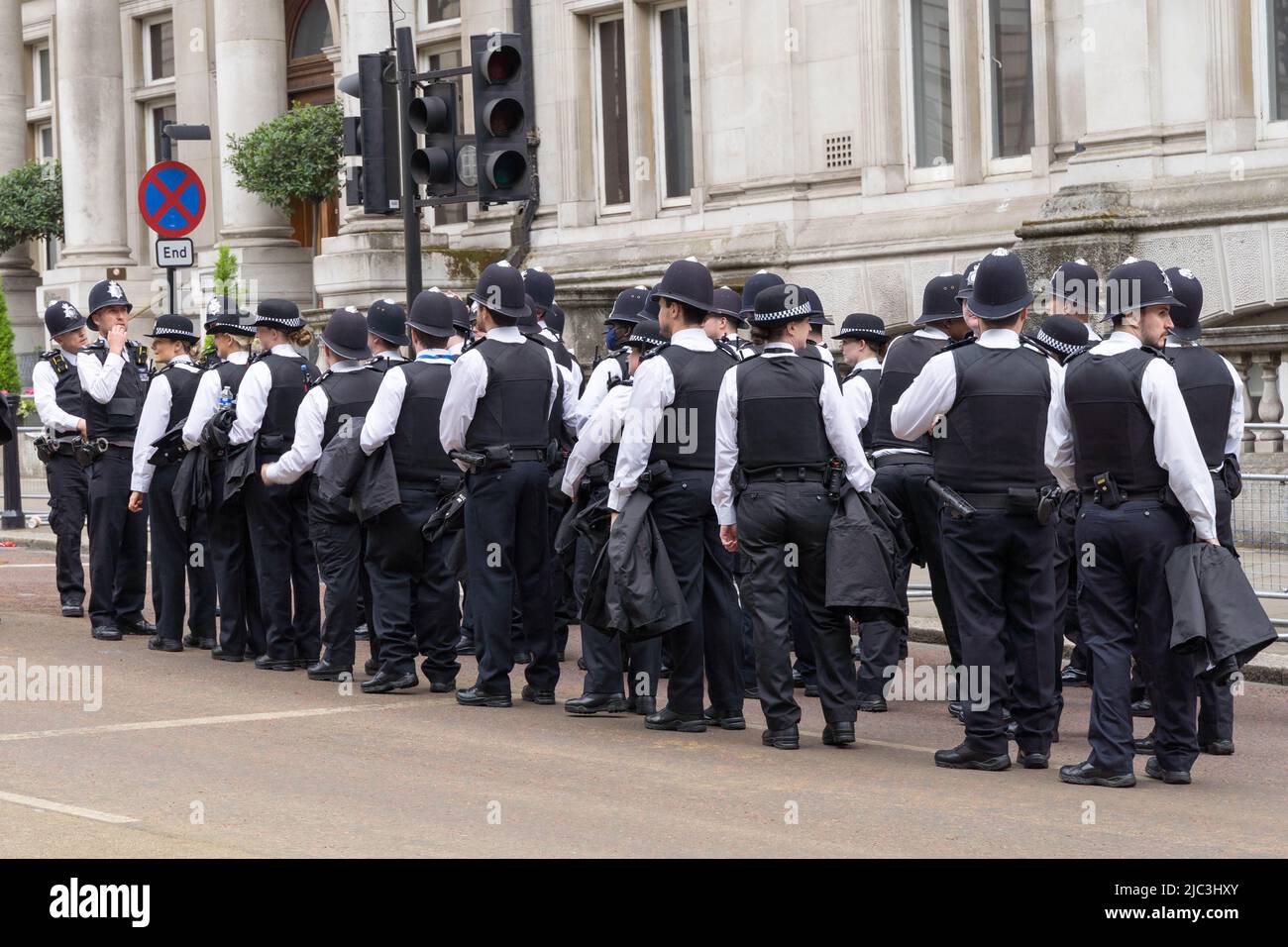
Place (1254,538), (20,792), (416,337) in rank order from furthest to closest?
(1254,538) → (416,337) → (20,792)

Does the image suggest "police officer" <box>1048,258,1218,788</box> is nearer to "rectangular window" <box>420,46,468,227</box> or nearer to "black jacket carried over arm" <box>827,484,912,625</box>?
"black jacket carried over arm" <box>827,484,912,625</box>

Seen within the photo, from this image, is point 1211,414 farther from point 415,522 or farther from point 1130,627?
point 415,522

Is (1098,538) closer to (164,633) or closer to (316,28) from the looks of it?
(164,633)

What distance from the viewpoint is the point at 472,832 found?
7.60 meters

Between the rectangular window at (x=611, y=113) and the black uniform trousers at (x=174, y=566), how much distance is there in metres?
12.0

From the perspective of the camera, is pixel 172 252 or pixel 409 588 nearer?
pixel 409 588

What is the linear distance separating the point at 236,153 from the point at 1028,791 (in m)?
21.9

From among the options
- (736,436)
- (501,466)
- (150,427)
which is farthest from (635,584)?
(150,427)

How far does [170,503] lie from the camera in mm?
13406

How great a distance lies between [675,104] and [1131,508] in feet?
52.5

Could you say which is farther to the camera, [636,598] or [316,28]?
[316,28]

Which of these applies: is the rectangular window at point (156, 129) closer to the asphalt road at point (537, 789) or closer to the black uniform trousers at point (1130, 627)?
the asphalt road at point (537, 789)

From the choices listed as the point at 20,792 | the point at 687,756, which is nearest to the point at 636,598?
the point at 687,756

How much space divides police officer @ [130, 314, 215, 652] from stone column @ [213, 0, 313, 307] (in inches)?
652
